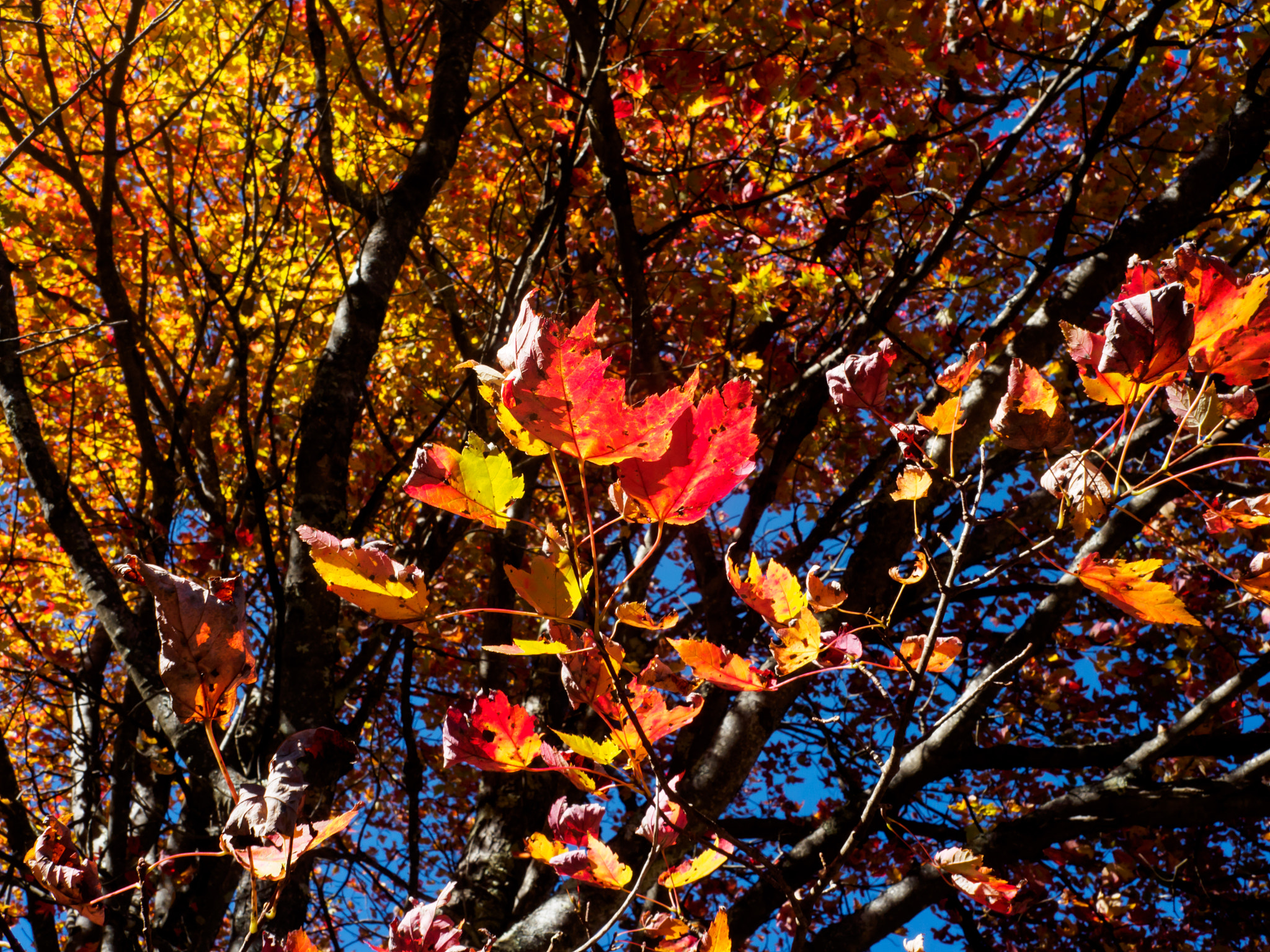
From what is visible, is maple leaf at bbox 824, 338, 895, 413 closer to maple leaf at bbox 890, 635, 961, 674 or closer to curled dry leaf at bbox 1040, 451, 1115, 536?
curled dry leaf at bbox 1040, 451, 1115, 536

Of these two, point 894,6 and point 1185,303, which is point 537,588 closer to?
point 1185,303

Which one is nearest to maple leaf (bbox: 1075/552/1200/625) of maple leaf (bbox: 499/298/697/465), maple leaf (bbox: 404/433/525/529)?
maple leaf (bbox: 499/298/697/465)

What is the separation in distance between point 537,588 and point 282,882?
47cm

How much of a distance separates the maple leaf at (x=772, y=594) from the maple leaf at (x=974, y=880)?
493 mm

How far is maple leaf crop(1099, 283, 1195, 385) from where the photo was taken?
2.53 feet

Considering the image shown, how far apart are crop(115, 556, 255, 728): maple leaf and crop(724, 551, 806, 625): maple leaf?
0.57 m

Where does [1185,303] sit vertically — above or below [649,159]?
below

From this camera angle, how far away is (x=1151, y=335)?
792 millimetres

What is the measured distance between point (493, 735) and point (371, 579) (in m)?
0.41

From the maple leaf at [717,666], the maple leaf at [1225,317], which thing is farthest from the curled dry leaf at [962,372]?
the maple leaf at [717,666]

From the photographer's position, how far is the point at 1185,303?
30.7 inches

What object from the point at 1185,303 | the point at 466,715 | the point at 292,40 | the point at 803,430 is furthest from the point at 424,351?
the point at 1185,303

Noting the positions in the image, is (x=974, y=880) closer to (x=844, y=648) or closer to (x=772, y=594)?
(x=844, y=648)

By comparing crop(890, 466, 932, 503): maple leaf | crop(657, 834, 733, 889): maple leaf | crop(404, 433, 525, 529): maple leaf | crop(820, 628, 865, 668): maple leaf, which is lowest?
crop(657, 834, 733, 889): maple leaf
